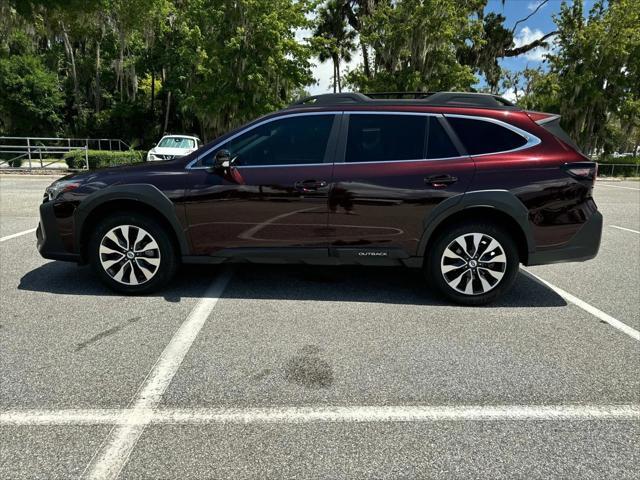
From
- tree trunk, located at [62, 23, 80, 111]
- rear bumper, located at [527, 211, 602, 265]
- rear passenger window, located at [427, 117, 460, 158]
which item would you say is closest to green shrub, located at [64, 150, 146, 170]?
rear passenger window, located at [427, 117, 460, 158]

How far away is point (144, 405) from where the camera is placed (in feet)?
8.42

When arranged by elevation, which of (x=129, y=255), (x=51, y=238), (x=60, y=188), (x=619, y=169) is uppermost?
(x=60, y=188)

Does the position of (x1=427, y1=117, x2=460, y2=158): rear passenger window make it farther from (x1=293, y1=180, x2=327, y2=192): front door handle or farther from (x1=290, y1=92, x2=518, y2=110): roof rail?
(x1=293, y1=180, x2=327, y2=192): front door handle

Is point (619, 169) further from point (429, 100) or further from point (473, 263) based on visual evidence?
point (473, 263)

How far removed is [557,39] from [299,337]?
1274 inches

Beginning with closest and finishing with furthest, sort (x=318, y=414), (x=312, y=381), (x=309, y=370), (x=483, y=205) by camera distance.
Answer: (x=318, y=414) < (x=312, y=381) < (x=309, y=370) < (x=483, y=205)

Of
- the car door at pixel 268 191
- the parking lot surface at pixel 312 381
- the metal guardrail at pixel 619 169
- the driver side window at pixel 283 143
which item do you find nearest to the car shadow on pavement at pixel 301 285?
the parking lot surface at pixel 312 381

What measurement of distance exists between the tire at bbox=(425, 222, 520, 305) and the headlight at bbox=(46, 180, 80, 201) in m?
3.36

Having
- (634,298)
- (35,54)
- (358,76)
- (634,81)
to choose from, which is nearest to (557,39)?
(634,81)

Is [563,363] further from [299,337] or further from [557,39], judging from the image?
[557,39]

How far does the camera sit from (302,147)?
165 inches

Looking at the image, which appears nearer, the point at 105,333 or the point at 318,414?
the point at 318,414

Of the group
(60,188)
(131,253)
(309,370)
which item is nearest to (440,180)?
(309,370)

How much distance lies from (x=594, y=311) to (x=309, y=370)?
2.85m
